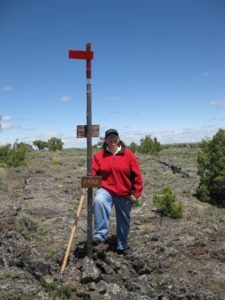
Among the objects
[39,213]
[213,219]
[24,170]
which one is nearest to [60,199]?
[39,213]

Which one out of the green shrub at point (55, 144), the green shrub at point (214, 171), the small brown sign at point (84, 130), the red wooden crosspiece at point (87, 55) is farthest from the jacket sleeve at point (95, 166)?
the green shrub at point (55, 144)

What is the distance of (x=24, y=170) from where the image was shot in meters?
19.4

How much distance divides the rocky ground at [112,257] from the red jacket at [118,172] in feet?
3.46

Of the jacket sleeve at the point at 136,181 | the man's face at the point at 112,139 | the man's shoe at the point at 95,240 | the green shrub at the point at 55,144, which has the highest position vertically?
the green shrub at the point at 55,144

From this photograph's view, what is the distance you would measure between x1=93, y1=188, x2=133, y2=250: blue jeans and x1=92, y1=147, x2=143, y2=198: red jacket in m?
0.13

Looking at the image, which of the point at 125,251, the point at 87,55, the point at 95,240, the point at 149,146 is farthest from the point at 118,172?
the point at 149,146

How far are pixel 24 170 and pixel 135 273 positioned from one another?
45.3ft

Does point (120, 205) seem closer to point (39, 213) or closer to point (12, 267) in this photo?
point (12, 267)

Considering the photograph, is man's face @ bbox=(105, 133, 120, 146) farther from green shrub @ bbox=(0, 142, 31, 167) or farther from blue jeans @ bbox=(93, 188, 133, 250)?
green shrub @ bbox=(0, 142, 31, 167)

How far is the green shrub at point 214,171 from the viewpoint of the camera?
1239cm

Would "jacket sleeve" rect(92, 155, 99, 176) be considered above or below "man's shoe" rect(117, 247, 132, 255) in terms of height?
above

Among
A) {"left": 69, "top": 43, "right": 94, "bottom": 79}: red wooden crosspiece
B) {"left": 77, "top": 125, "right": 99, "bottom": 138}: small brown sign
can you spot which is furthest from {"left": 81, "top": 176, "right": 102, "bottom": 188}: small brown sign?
{"left": 69, "top": 43, "right": 94, "bottom": 79}: red wooden crosspiece

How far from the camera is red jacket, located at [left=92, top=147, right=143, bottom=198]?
6.78 meters

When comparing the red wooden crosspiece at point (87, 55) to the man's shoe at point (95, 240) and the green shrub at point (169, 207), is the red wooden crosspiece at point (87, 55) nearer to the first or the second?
the man's shoe at point (95, 240)
